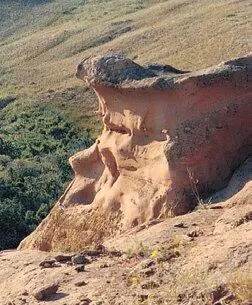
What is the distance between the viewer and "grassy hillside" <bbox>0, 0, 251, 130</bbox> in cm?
5428

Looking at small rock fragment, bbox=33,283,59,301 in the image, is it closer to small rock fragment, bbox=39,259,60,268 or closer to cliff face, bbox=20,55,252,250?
small rock fragment, bbox=39,259,60,268

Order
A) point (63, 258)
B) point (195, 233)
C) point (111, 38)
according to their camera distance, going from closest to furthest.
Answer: point (195, 233), point (63, 258), point (111, 38)

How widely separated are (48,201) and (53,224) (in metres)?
14.8

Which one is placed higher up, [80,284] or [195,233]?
[80,284]

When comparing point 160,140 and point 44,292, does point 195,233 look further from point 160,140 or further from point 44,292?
point 160,140

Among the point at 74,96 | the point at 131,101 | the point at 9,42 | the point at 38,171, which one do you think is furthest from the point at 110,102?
the point at 9,42

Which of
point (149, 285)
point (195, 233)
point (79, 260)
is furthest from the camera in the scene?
point (195, 233)

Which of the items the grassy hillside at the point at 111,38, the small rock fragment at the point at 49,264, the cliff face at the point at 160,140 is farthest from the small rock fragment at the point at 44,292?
the grassy hillside at the point at 111,38

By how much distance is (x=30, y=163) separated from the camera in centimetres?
3662

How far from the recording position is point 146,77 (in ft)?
40.3

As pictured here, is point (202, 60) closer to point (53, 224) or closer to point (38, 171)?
point (38, 171)

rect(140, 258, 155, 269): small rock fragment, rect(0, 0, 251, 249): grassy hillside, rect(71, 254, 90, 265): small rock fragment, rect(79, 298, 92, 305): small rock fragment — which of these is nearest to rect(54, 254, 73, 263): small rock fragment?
rect(71, 254, 90, 265): small rock fragment

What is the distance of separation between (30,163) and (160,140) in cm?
2494

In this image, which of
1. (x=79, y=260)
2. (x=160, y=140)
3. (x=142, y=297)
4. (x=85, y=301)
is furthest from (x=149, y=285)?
(x=160, y=140)
